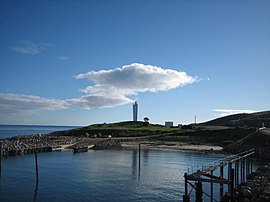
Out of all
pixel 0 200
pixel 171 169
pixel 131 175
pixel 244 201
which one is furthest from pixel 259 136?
pixel 0 200

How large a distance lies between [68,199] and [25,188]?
8.19 meters

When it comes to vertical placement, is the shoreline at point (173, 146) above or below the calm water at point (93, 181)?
above

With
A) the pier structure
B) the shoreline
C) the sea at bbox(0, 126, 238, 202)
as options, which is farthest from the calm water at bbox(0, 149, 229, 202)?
the shoreline

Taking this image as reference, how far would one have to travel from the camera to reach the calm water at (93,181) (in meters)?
33.8

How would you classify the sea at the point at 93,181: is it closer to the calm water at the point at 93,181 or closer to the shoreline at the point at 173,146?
the calm water at the point at 93,181

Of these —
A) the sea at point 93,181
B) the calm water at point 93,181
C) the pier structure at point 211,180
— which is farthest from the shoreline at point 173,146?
the pier structure at point 211,180

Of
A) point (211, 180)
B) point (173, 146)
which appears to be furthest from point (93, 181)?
point (173, 146)

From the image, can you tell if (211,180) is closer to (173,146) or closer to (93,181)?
(93,181)

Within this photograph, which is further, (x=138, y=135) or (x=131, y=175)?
(x=138, y=135)

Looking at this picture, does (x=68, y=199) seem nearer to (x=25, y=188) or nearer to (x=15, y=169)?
(x=25, y=188)

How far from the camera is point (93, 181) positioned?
41.6 meters

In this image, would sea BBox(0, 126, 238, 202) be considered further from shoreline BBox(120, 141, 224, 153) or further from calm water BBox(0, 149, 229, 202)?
shoreline BBox(120, 141, 224, 153)

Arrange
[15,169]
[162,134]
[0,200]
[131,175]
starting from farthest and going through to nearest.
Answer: [162,134]
[15,169]
[131,175]
[0,200]

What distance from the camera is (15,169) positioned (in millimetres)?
50312
